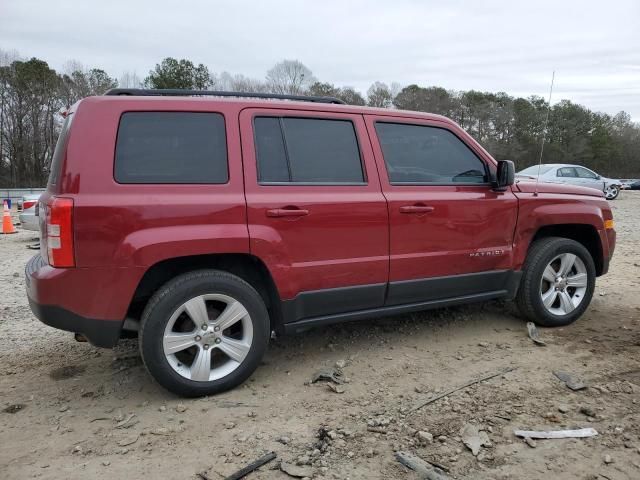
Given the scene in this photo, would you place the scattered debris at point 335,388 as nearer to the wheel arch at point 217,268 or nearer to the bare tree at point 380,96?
the wheel arch at point 217,268

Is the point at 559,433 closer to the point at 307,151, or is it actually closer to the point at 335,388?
the point at 335,388

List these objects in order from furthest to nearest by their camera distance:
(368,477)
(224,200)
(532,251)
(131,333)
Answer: (532,251)
(131,333)
(224,200)
(368,477)

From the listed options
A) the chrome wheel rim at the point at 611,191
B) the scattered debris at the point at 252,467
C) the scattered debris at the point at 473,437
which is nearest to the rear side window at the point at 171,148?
the scattered debris at the point at 252,467

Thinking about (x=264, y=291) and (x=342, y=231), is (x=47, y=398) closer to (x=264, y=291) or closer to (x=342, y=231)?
(x=264, y=291)

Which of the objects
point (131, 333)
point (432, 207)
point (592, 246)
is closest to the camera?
point (131, 333)

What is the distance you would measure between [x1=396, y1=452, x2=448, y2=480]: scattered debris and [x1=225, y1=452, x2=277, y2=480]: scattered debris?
67 centimetres

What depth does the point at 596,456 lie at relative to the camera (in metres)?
2.54

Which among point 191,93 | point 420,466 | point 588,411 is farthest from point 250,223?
point 588,411

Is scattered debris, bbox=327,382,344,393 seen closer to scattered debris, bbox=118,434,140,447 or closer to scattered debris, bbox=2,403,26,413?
scattered debris, bbox=118,434,140,447

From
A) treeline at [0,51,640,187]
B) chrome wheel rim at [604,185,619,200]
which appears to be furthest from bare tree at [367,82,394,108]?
chrome wheel rim at [604,185,619,200]

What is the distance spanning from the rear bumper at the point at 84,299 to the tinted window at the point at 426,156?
81.2 inches

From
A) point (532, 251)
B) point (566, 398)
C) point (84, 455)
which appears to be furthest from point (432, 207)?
point (84, 455)

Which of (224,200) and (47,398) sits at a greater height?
(224,200)

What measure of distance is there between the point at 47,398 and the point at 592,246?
4837mm
